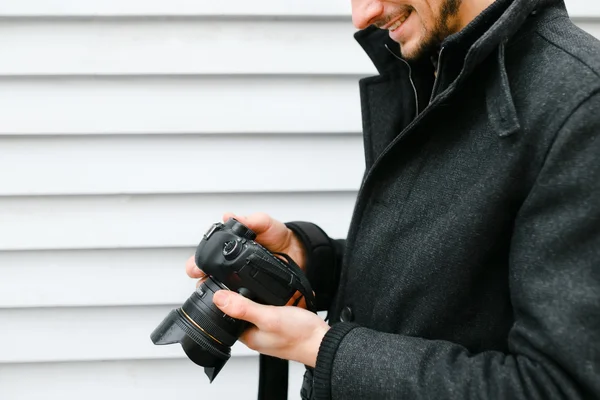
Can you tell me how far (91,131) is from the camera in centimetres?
151

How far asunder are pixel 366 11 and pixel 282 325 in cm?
58

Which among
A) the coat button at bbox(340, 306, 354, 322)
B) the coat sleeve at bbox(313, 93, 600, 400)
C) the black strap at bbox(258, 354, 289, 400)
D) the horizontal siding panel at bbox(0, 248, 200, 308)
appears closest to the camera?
the coat sleeve at bbox(313, 93, 600, 400)

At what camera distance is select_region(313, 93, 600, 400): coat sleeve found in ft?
2.27

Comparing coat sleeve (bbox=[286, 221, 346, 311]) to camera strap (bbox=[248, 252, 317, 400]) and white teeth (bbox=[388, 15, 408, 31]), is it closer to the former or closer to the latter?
camera strap (bbox=[248, 252, 317, 400])

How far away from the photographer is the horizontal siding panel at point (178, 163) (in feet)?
4.98

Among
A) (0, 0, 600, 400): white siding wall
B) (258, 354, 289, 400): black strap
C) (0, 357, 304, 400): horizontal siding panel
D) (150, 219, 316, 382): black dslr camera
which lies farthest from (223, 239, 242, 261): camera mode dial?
(0, 357, 304, 400): horizontal siding panel

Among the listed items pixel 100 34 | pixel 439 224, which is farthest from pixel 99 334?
pixel 439 224

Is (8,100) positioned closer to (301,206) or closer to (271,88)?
(271,88)

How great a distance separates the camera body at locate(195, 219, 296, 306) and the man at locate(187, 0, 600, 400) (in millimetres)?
41

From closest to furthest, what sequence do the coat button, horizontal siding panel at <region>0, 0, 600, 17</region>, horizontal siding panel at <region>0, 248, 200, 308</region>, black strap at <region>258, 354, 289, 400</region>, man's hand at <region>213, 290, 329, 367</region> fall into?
man's hand at <region>213, 290, 329, 367</region>
the coat button
black strap at <region>258, 354, 289, 400</region>
horizontal siding panel at <region>0, 0, 600, 17</region>
horizontal siding panel at <region>0, 248, 200, 308</region>

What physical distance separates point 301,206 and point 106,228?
0.54 m

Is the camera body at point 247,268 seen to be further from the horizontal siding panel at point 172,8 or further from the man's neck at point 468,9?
the horizontal siding panel at point 172,8

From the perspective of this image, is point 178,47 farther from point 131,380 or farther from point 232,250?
point 131,380

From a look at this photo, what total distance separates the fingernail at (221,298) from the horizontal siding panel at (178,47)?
74cm
